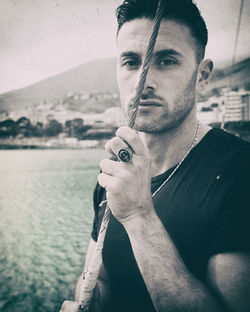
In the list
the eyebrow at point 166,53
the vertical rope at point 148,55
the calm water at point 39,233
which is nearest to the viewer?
the vertical rope at point 148,55

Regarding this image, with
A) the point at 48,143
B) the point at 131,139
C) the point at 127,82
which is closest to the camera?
the point at 131,139

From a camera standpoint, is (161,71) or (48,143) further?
(48,143)

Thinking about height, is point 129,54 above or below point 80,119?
above

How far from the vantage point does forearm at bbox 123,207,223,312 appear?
92 centimetres

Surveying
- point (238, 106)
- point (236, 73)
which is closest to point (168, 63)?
point (236, 73)

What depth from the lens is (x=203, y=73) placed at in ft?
5.12

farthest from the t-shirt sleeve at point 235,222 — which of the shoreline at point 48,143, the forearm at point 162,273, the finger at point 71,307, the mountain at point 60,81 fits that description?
the shoreline at point 48,143

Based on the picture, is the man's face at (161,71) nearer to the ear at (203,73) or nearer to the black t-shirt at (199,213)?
the ear at (203,73)

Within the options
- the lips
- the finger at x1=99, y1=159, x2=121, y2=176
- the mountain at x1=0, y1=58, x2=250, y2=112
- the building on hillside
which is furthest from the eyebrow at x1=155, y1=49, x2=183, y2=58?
the building on hillside

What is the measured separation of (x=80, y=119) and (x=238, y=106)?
39.1 ft

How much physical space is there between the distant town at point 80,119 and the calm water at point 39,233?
4.37 feet

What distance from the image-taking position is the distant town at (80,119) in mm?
8312

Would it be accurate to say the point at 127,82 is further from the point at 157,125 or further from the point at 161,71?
the point at 157,125

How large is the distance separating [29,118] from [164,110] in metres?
13.0
